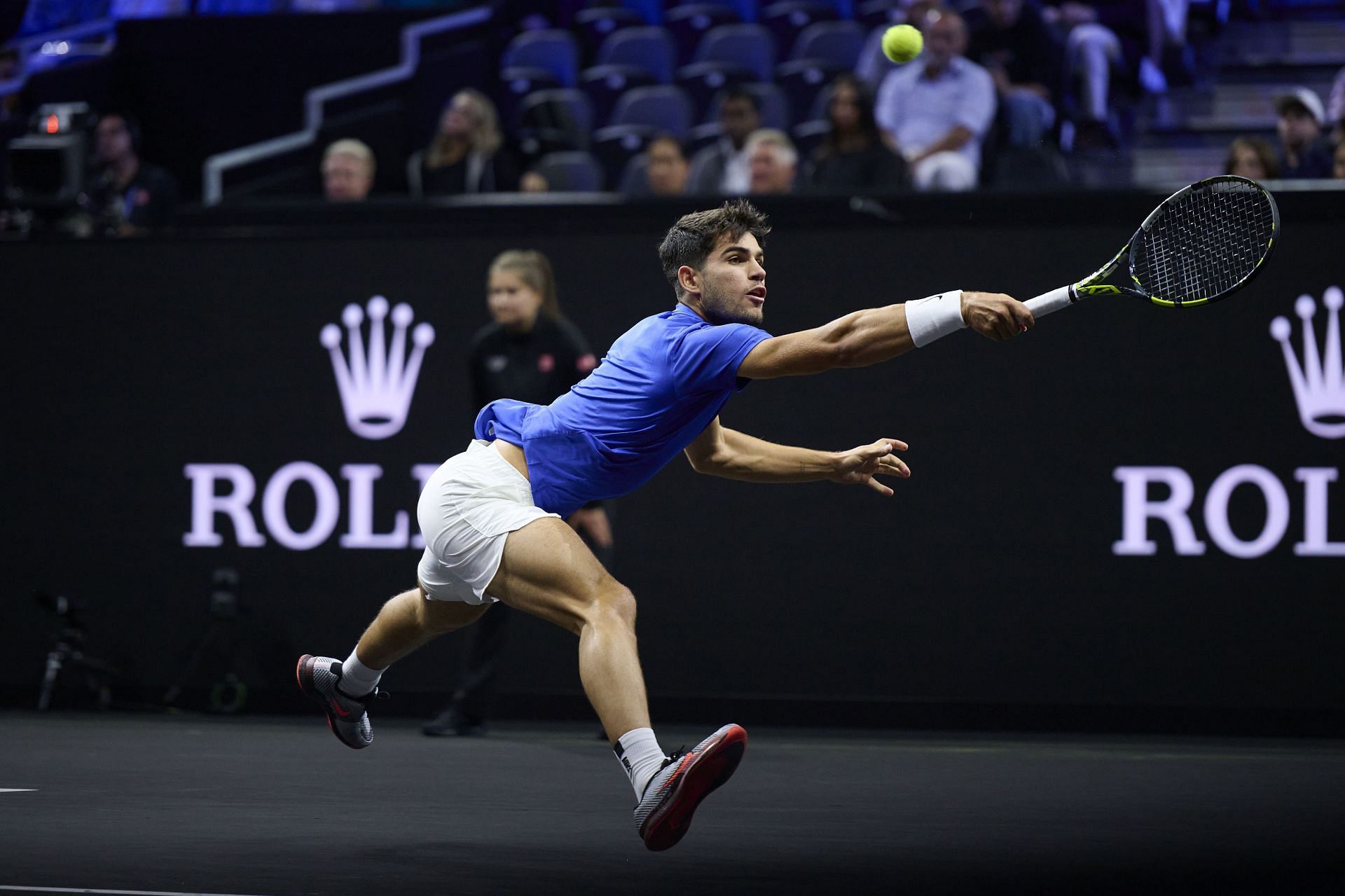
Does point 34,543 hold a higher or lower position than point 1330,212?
lower

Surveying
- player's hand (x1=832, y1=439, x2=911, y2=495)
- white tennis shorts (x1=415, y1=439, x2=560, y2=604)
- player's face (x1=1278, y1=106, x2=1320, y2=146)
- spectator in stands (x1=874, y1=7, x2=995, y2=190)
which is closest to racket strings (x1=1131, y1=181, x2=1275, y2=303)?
player's hand (x1=832, y1=439, x2=911, y2=495)

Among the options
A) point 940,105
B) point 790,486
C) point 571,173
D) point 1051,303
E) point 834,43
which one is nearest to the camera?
point 1051,303

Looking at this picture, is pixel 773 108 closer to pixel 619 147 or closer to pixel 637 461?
pixel 619 147

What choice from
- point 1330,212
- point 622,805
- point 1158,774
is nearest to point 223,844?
point 622,805

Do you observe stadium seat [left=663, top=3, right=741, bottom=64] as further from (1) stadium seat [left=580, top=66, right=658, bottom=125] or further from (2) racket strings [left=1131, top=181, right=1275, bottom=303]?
(2) racket strings [left=1131, top=181, right=1275, bottom=303]

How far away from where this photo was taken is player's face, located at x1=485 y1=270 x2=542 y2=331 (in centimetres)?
779

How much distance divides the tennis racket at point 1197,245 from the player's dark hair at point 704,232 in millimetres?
994

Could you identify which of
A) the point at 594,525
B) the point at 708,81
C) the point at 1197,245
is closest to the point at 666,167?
the point at 594,525

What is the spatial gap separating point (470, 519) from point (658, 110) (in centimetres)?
734

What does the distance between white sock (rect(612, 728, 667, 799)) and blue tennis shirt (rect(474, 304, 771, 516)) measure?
0.82m

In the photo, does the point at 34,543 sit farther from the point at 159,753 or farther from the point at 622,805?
the point at 622,805

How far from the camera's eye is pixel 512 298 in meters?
7.79

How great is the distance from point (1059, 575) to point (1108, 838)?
2.86 m

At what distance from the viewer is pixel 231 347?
8.71 metres
